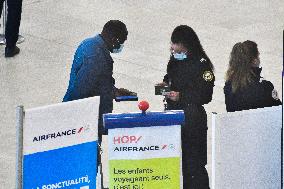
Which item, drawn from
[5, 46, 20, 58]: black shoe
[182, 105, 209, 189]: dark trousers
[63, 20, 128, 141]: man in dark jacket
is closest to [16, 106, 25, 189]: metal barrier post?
[63, 20, 128, 141]: man in dark jacket

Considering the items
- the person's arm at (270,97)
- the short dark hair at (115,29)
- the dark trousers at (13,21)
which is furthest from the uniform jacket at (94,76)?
the dark trousers at (13,21)

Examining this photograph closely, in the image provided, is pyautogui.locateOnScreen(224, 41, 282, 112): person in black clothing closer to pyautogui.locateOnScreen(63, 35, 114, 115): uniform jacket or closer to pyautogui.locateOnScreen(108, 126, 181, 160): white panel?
pyautogui.locateOnScreen(63, 35, 114, 115): uniform jacket

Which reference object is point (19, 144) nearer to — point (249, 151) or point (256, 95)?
point (249, 151)

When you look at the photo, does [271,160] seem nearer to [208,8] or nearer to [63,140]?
[63,140]

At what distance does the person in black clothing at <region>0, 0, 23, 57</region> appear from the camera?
12273 millimetres

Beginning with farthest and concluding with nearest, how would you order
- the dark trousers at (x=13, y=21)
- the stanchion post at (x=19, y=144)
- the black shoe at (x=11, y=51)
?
the black shoe at (x=11, y=51)
the dark trousers at (x=13, y=21)
the stanchion post at (x=19, y=144)

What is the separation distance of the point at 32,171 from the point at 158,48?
7.37 m

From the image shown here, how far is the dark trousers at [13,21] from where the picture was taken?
12.3 meters

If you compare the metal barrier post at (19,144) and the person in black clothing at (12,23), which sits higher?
the person in black clothing at (12,23)

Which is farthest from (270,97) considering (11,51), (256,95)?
(11,51)

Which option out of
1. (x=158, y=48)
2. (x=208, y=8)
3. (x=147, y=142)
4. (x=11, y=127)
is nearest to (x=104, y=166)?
(x=11, y=127)

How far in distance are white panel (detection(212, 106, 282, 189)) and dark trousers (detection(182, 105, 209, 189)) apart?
182 cm

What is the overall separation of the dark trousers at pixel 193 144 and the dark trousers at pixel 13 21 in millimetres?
5042

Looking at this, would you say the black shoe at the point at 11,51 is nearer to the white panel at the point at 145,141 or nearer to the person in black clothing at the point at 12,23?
the person in black clothing at the point at 12,23
